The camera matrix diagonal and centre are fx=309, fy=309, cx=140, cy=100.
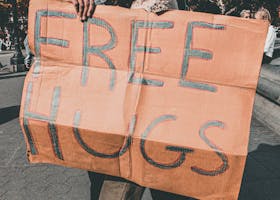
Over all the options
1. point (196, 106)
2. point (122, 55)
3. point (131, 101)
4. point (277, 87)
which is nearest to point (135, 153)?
point (131, 101)

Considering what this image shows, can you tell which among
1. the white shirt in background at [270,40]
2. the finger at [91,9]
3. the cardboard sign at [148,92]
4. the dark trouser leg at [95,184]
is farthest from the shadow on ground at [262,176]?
the white shirt in background at [270,40]

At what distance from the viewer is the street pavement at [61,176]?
3.02 m

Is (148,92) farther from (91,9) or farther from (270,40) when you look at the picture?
(270,40)

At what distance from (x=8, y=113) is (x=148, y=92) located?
4.90 metres

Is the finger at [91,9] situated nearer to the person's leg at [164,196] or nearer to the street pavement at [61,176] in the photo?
the person's leg at [164,196]

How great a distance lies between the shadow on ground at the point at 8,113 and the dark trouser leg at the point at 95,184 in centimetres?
274

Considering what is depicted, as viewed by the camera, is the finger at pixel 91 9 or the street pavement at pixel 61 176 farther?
the street pavement at pixel 61 176

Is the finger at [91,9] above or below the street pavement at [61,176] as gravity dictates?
above

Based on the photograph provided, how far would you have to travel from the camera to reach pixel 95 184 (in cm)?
319

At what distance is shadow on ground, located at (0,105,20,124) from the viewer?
17.9ft

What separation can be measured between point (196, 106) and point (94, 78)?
22.6 inches

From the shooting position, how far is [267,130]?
518cm

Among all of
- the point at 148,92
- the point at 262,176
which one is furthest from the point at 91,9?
the point at 262,176

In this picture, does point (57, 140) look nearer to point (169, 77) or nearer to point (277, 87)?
point (169, 77)
